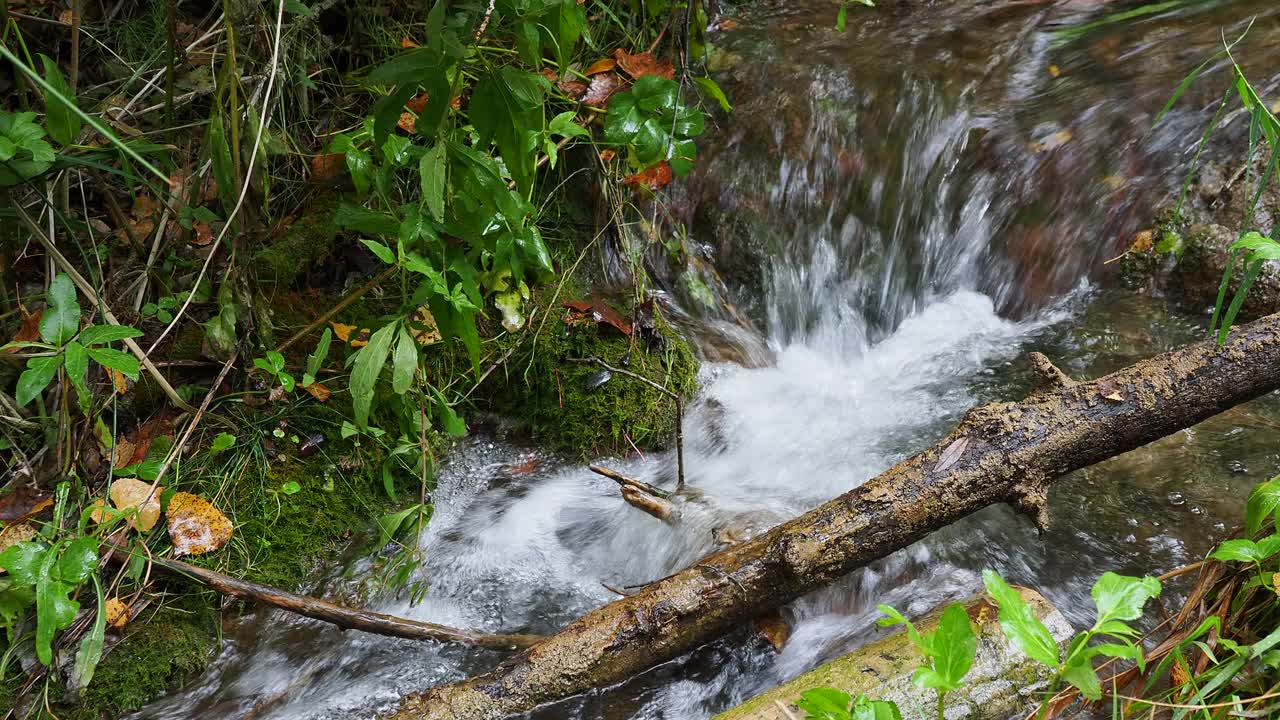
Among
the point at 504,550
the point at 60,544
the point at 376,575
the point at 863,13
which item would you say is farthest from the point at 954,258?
the point at 60,544

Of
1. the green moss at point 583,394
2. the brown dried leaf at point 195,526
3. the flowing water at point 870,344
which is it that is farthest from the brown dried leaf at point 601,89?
the brown dried leaf at point 195,526

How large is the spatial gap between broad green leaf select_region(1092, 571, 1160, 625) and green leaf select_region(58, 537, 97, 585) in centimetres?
220

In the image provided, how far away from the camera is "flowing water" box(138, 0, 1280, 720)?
2.33 meters

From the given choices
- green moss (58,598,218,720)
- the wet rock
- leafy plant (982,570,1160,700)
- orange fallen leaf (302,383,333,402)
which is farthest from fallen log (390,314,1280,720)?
orange fallen leaf (302,383,333,402)

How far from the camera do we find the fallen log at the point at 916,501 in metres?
1.89

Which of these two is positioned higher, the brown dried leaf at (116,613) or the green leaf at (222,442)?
the green leaf at (222,442)

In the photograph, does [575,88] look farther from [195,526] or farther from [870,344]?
[195,526]

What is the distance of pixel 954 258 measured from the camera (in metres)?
3.57

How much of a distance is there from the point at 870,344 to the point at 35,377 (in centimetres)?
281

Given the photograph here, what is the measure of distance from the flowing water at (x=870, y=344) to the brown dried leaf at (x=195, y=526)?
0.27 meters

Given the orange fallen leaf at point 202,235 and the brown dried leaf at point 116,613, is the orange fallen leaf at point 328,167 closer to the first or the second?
the orange fallen leaf at point 202,235

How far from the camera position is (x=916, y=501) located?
1.91 m

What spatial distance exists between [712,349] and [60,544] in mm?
2161

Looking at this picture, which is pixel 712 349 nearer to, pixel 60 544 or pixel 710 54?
pixel 710 54
